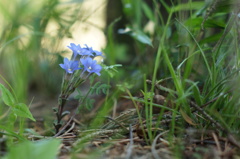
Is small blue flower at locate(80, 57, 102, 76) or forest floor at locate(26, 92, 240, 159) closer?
forest floor at locate(26, 92, 240, 159)

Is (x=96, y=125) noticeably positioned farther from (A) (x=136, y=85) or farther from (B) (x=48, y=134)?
(A) (x=136, y=85)

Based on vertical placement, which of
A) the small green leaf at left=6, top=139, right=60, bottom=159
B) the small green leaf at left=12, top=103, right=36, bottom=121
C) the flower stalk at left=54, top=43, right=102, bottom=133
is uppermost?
the flower stalk at left=54, top=43, right=102, bottom=133

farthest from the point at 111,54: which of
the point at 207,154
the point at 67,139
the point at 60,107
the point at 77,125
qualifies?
the point at 207,154

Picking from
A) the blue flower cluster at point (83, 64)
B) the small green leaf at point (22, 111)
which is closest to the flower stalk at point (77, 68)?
the blue flower cluster at point (83, 64)

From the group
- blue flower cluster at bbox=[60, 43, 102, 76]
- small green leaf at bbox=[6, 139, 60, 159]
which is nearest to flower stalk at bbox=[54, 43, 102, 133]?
blue flower cluster at bbox=[60, 43, 102, 76]

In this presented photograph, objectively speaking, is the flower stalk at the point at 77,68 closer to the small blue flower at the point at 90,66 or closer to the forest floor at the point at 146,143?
the small blue flower at the point at 90,66

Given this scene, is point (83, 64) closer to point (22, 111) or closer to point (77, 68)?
point (77, 68)

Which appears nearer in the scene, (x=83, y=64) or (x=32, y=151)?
(x=32, y=151)

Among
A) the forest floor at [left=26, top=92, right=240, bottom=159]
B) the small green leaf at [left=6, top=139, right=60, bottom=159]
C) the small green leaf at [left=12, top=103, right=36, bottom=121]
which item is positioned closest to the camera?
the small green leaf at [left=6, top=139, right=60, bottom=159]

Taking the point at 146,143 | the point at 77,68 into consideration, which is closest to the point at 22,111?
the point at 77,68

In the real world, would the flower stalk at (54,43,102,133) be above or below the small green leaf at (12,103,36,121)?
above

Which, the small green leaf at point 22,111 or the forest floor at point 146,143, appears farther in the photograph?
the small green leaf at point 22,111

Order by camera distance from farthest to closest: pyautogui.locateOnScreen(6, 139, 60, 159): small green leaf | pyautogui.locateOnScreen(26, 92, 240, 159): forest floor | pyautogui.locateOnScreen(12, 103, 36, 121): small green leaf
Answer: pyautogui.locateOnScreen(12, 103, 36, 121): small green leaf, pyautogui.locateOnScreen(26, 92, 240, 159): forest floor, pyautogui.locateOnScreen(6, 139, 60, 159): small green leaf

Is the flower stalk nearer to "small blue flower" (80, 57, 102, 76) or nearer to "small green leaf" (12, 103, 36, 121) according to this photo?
"small blue flower" (80, 57, 102, 76)
